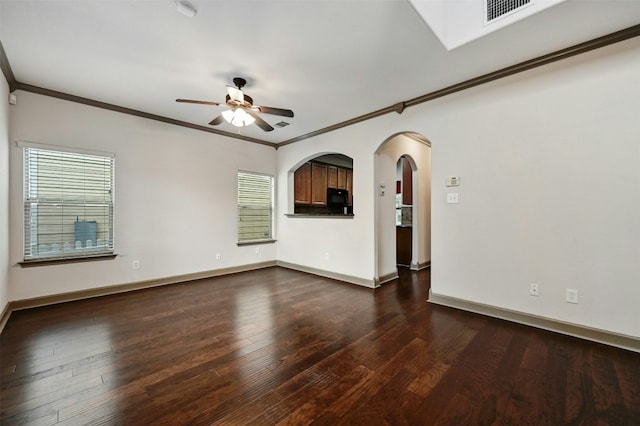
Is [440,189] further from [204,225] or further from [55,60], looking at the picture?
[55,60]

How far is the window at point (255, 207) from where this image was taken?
5344 mm

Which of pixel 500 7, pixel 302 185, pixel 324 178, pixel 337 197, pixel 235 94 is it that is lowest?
pixel 337 197

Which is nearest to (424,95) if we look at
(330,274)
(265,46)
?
(265,46)

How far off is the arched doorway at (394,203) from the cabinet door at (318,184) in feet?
7.38

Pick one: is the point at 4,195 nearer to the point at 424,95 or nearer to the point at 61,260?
the point at 61,260

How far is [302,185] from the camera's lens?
21.1 feet

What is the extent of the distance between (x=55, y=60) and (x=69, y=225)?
6.66 ft

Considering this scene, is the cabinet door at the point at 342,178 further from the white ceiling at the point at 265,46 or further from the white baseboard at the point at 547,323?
the white baseboard at the point at 547,323

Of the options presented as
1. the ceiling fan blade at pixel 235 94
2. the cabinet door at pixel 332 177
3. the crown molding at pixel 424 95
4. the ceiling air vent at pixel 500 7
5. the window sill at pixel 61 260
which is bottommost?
the window sill at pixel 61 260

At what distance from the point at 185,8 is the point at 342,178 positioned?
6.00 m

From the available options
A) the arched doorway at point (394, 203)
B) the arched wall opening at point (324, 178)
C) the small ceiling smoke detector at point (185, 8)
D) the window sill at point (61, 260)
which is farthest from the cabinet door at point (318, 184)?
the small ceiling smoke detector at point (185, 8)

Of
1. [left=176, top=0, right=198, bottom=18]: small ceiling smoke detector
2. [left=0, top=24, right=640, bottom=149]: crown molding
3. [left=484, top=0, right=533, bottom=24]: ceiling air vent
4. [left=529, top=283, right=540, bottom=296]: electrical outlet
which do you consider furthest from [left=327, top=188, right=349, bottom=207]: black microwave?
[left=176, top=0, right=198, bottom=18]: small ceiling smoke detector

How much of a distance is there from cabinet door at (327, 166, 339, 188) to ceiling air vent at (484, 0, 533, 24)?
201 inches

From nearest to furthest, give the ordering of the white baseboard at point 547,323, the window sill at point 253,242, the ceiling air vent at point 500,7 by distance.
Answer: the ceiling air vent at point 500,7 → the white baseboard at point 547,323 → the window sill at point 253,242
